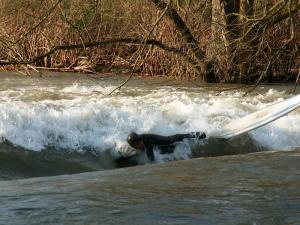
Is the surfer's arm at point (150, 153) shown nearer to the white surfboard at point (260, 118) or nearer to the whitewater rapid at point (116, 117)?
the whitewater rapid at point (116, 117)

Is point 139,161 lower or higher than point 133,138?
lower

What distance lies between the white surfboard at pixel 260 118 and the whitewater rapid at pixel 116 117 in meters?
0.51

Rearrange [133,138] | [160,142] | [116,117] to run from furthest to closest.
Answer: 1. [116,117]
2. [160,142]
3. [133,138]

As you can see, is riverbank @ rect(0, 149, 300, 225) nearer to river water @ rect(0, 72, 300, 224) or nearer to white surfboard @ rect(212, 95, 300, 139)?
river water @ rect(0, 72, 300, 224)

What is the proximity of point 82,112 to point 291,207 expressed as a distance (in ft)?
18.8

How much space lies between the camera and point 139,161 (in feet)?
33.6

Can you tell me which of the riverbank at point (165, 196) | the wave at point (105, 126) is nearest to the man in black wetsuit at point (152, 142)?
the wave at point (105, 126)

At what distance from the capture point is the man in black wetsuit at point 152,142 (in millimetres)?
10352

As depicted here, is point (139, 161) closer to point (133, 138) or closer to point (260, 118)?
point (133, 138)

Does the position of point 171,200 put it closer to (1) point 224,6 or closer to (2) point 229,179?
(2) point 229,179

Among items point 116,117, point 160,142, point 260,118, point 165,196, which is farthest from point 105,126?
point 165,196

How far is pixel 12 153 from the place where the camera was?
9867 mm

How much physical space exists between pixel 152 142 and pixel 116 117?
1.47 meters

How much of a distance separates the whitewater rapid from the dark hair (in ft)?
0.30
